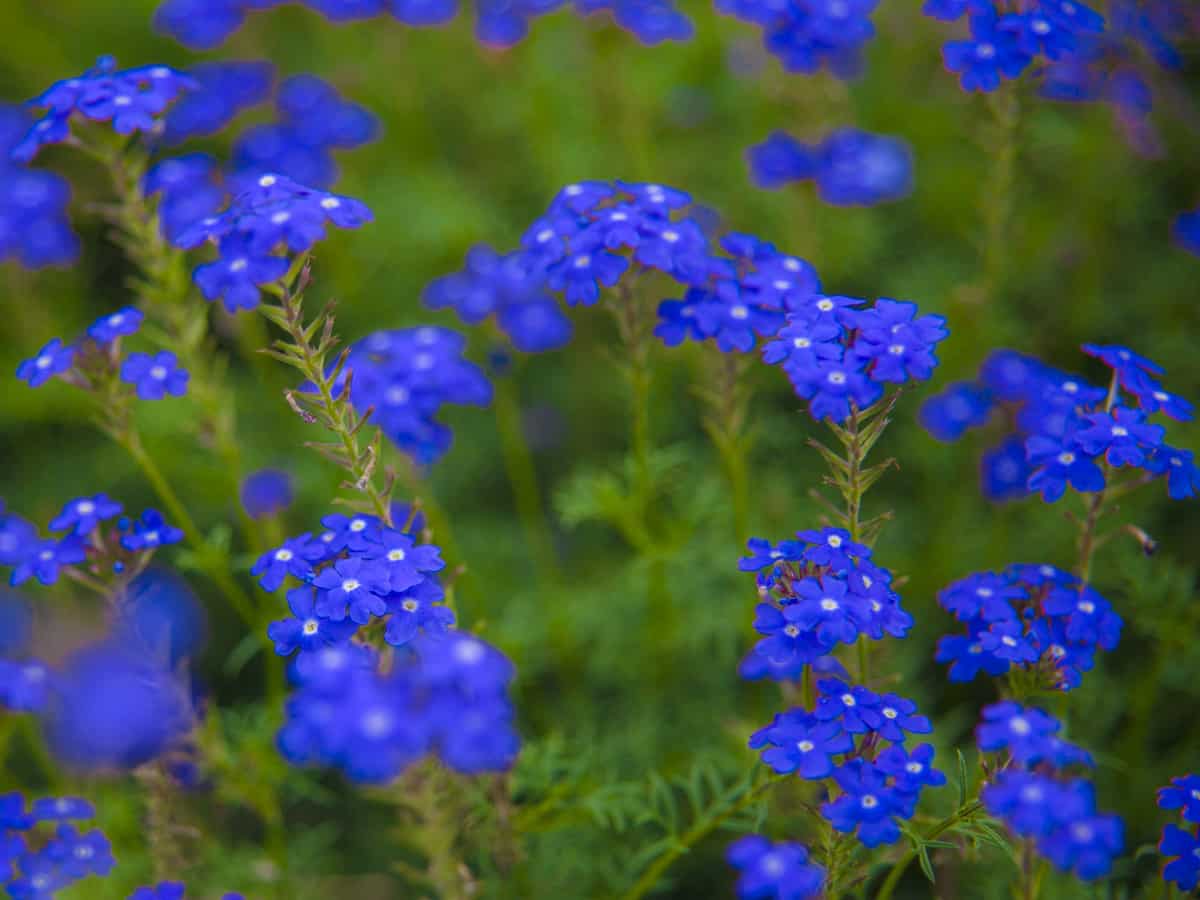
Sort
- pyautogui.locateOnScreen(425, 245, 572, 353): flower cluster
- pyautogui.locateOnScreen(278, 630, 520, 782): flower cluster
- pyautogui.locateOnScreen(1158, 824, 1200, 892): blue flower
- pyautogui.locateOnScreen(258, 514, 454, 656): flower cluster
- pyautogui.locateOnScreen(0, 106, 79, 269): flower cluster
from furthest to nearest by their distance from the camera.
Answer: pyautogui.locateOnScreen(0, 106, 79, 269): flower cluster < pyautogui.locateOnScreen(425, 245, 572, 353): flower cluster < pyautogui.locateOnScreen(1158, 824, 1200, 892): blue flower < pyautogui.locateOnScreen(258, 514, 454, 656): flower cluster < pyautogui.locateOnScreen(278, 630, 520, 782): flower cluster

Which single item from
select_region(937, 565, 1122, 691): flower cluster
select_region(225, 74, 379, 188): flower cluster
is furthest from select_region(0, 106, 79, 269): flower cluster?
select_region(937, 565, 1122, 691): flower cluster

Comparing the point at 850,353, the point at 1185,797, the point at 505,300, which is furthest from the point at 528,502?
the point at 1185,797

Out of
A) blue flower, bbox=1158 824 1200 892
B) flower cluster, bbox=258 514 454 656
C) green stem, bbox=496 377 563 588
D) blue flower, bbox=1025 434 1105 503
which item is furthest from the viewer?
green stem, bbox=496 377 563 588

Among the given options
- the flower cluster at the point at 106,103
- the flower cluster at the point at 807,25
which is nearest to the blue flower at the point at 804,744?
the flower cluster at the point at 106,103

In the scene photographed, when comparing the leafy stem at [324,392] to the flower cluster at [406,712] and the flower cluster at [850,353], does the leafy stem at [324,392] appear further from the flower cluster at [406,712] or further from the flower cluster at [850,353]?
the flower cluster at [850,353]

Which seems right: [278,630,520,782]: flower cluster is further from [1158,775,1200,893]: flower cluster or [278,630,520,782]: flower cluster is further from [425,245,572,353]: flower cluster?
[425,245,572,353]: flower cluster

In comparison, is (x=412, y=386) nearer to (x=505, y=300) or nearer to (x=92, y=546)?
(x=505, y=300)

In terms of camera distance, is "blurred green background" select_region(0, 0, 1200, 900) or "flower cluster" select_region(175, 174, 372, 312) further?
"blurred green background" select_region(0, 0, 1200, 900)
